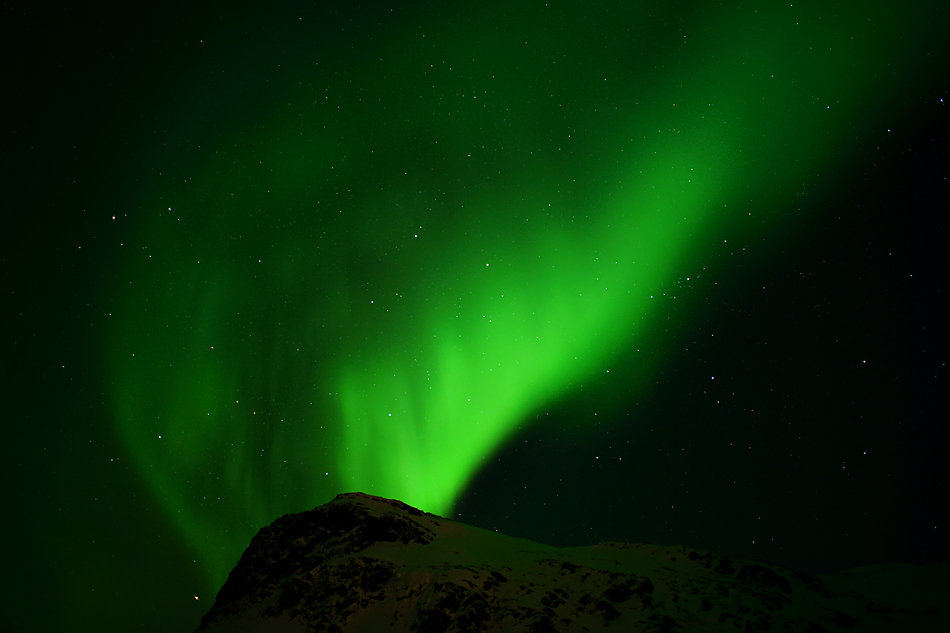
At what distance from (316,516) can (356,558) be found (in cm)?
1072

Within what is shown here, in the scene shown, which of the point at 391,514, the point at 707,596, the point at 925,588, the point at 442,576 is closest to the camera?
the point at 707,596

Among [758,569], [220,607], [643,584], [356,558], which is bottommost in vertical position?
[220,607]

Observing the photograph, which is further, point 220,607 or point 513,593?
point 220,607

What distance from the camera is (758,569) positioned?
30969 mm

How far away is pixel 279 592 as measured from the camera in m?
32.3

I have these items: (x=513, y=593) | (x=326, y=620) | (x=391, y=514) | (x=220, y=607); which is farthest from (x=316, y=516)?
(x=513, y=593)

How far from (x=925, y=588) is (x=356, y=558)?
35.6m

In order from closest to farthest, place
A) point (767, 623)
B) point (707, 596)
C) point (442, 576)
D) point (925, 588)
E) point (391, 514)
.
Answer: point (767, 623)
point (707, 596)
point (442, 576)
point (925, 588)
point (391, 514)

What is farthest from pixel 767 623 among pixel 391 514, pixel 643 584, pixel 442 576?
pixel 391 514

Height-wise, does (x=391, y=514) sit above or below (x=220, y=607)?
above

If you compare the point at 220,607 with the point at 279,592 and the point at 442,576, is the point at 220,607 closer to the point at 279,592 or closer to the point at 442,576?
the point at 279,592

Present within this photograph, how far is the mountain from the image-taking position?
25.2 meters

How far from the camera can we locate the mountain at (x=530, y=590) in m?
25.2

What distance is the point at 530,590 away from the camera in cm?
2833
